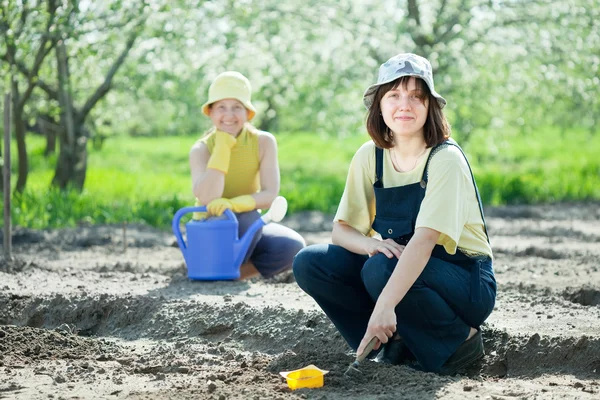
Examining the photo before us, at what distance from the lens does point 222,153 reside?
14.6 feet

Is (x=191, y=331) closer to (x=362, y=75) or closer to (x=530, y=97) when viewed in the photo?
(x=362, y=75)

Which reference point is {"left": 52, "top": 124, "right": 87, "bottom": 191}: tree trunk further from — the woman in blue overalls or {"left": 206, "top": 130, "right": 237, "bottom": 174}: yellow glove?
the woman in blue overalls

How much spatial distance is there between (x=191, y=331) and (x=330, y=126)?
18.9 feet

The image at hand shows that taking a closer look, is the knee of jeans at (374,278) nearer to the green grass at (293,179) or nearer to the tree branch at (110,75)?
the green grass at (293,179)

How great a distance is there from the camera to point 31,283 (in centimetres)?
439

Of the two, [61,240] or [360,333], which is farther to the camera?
[61,240]

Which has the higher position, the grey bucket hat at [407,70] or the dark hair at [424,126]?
the grey bucket hat at [407,70]

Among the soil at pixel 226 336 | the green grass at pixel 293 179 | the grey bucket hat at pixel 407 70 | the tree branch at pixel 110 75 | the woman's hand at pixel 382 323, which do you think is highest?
the tree branch at pixel 110 75

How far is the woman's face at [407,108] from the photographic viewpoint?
286 centimetres

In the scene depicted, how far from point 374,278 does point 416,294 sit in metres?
0.14

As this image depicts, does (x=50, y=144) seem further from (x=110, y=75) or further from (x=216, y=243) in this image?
(x=216, y=243)

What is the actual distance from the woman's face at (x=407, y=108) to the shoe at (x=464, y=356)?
74 centimetres

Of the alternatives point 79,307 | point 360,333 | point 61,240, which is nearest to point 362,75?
point 61,240

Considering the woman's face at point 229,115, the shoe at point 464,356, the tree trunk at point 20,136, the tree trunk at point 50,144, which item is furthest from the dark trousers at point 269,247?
the tree trunk at point 50,144
